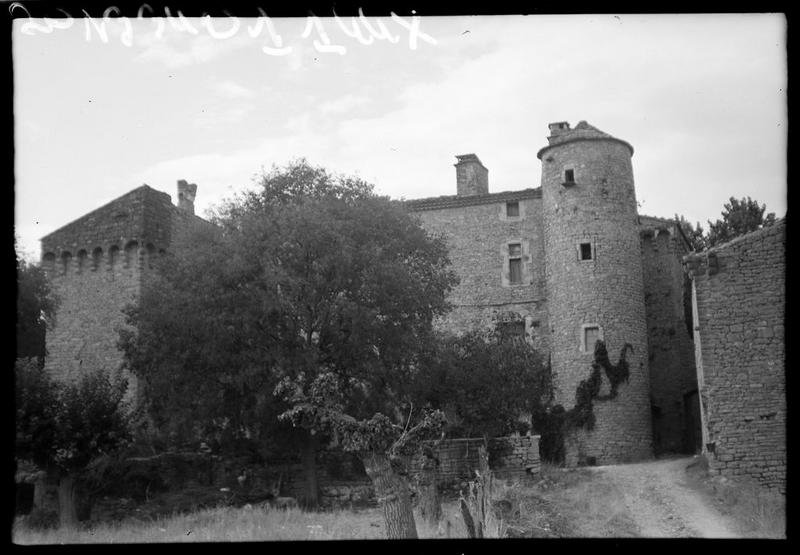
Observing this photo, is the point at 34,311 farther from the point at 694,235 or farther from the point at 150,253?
the point at 694,235

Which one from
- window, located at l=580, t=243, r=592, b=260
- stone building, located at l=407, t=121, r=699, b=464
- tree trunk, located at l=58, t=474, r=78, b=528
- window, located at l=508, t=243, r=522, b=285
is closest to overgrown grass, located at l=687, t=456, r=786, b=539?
stone building, located at l=407, t=121, r=699, b=464

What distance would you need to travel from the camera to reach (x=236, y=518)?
58.3 ft

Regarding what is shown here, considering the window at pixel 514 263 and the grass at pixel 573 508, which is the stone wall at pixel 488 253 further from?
the grass at pixel 573 508

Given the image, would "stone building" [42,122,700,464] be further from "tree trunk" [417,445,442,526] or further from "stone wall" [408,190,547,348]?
"tree trunk" [417,445,442,526]

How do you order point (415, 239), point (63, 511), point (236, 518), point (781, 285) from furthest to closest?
1. point (415, 239)
2. point (63, 511)
3. point (781, 285)
4. point (236, 518)

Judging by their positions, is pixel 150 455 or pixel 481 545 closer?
pixel 481 545

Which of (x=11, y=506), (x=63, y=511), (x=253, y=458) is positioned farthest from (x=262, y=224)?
(x=11, y=506)

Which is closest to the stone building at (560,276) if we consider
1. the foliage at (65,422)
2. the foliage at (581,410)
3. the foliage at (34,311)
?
the foliage at (581,410)

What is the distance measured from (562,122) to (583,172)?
3.37 meters

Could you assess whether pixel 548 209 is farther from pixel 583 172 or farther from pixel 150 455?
pixel 150 455

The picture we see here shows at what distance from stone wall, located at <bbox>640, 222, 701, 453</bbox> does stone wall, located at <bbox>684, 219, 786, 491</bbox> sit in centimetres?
1168

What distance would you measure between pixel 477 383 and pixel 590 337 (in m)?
7.79

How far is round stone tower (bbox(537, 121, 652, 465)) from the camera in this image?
29.7m

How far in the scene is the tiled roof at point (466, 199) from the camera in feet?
111
